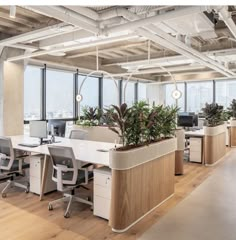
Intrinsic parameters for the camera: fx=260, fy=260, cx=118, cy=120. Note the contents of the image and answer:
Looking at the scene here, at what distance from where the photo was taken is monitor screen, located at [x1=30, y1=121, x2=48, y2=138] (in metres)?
4.67

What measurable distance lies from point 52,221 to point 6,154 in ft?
4.89

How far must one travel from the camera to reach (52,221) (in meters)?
3.29

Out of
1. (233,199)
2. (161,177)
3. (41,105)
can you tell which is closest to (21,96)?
(41,105)

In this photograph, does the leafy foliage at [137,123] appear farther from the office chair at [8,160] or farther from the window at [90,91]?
the window at [90,91]

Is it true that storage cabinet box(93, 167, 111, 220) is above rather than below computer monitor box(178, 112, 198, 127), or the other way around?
below

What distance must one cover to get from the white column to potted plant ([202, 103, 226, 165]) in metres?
4.63

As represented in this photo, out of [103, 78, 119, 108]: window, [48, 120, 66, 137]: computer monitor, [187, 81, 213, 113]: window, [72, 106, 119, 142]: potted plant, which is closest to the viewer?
[48, 120, 66, 137]: computer monitor

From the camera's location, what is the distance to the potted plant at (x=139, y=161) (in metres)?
3.02

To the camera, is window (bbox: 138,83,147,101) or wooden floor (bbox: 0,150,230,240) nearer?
wooden floor (bbox: 0,150,230,240)

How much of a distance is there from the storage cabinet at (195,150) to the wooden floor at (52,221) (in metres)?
2.45

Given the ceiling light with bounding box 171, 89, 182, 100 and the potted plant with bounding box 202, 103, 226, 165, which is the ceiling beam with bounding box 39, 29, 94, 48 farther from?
the potted plant with bounding box 202, 103, 226, 165

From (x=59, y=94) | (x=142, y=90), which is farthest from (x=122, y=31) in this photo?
(x=142, y=90)

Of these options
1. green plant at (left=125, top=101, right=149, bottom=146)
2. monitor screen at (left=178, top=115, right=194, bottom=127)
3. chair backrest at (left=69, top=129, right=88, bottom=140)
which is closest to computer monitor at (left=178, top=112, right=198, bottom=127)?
monitor screen at (left=178, top=115, right=194, bottom=127)
